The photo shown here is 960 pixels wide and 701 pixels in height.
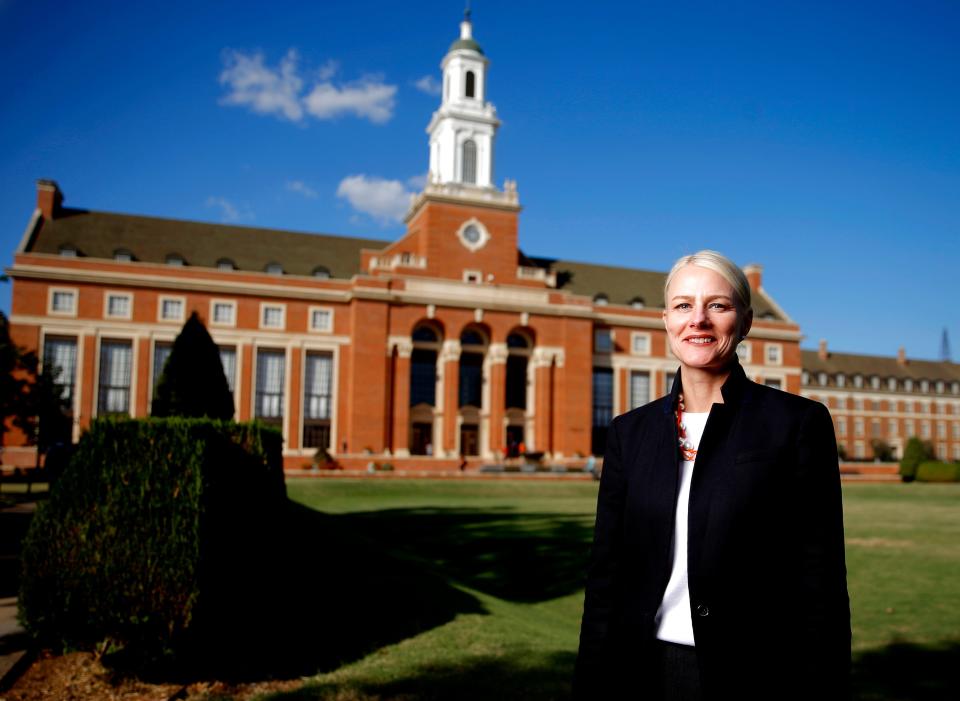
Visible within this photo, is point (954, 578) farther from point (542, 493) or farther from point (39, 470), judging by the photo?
point (39, 470)

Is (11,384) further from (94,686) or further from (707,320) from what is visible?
(707,320)

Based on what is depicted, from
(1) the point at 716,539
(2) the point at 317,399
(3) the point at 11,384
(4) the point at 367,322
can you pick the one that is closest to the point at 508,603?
(1) the point at 716,539

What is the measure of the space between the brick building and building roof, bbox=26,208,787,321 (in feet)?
0.43

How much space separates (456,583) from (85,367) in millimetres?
41009

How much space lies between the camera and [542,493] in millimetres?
35156

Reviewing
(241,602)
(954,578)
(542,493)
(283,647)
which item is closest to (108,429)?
(241,602)

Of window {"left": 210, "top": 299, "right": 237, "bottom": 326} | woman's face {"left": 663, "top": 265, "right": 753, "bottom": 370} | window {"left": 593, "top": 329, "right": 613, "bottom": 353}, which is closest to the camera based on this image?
woman's face {"left": 663, "top": 265, "right": 753, "bottom": 370}

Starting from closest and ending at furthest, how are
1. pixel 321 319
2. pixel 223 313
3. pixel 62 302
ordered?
pixel 62 302 < pixel 223 313 < pixel 321 319

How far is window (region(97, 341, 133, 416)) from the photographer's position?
47178 mm

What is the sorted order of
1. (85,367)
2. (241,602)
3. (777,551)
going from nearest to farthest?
(777,551) → (241,602) → (85,367)

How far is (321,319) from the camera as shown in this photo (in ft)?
167

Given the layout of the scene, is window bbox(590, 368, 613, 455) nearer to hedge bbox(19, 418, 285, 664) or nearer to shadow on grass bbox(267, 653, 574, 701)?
shadow on grass bbox(267, 653, 574, 701)

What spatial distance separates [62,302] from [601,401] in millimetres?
34522

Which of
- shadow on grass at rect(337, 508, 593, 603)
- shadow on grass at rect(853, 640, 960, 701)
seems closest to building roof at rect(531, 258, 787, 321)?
shadow on grass at rect(337, 508, 593, 603)
